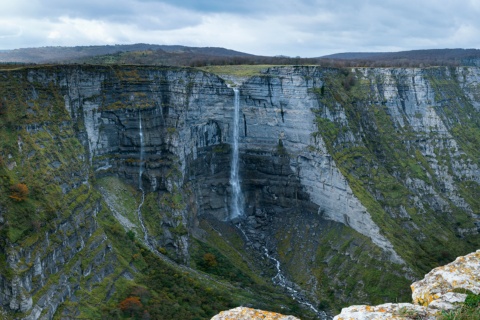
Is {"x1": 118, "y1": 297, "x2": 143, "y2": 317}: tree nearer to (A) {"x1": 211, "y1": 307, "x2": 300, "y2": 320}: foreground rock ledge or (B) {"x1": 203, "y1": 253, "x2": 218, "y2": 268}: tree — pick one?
(B) {"x1": 203, "y1": 253, "x2": 218, "y2": 268}: tree

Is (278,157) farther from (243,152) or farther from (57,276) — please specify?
(57,276)

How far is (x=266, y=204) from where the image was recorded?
79688 mm

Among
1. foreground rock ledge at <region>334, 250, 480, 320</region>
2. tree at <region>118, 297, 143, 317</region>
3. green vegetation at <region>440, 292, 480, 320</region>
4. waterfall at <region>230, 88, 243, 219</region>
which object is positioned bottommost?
tree at <region>118, 297, 143, 317</region>

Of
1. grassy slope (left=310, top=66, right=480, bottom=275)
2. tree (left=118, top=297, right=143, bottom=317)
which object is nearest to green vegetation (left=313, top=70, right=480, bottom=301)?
grassy slope (left=310, top=66, right=480, bottom=275)

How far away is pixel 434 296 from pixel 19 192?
4541 centimetres

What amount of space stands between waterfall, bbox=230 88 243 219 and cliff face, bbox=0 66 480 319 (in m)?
0.98

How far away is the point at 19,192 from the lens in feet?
155

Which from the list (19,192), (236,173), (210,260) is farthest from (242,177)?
(19,192)

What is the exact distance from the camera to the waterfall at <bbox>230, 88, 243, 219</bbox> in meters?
79.3

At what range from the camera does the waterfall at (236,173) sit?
79.3 metres

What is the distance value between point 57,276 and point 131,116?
3254 cm

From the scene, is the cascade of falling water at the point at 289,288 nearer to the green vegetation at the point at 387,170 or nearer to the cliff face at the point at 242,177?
the cliff face at the point at 242,177

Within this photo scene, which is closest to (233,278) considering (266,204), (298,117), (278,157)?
(266,204)

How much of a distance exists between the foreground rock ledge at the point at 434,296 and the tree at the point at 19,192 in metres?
43.4
